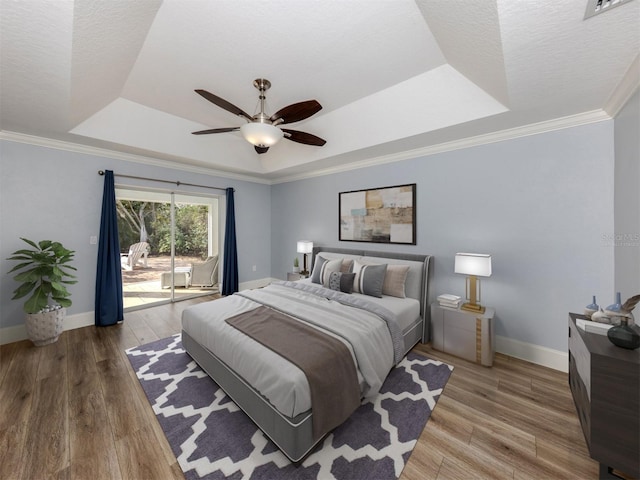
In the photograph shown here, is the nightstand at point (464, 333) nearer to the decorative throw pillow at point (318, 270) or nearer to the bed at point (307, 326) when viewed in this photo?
the bed at point (307, 326)

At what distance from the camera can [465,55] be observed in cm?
193

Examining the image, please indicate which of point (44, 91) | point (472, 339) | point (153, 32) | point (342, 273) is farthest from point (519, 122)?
point (44, 91)

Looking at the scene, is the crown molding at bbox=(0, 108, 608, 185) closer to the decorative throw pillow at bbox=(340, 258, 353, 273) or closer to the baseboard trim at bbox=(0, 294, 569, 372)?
the decorative throw pillow at bbox=(340, 258, 353, 273)

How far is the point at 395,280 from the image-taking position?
3.23 meters

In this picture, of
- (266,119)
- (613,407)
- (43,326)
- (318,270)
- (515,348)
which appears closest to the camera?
(613,407)

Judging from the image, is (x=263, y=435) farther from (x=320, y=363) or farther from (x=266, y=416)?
(x=320, y=363)

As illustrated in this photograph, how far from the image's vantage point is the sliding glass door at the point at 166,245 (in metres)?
4.20

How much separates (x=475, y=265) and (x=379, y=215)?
1.59 meters

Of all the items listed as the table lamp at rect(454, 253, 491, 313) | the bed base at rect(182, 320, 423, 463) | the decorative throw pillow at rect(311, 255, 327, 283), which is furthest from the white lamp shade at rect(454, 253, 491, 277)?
the bed base at rect(182, 320, 423, 463)

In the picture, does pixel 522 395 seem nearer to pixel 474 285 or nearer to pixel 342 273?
pixel 474 285

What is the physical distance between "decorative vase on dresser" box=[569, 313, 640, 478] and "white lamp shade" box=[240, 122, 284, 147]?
2.72 metres

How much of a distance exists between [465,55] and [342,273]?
2.55 metres

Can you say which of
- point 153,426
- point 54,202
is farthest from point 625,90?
point 54,202

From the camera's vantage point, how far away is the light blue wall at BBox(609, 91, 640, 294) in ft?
6.18
